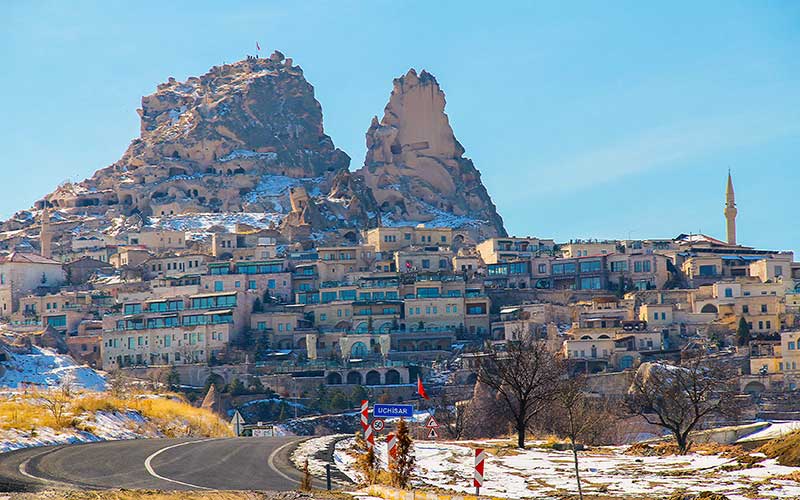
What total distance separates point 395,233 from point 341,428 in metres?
55.2

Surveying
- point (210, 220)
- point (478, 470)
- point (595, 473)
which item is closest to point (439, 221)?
point (210, 220)

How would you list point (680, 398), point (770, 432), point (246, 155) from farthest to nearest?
1. point (246, 155)
2. point (680, 398)
3. point (770, 432)

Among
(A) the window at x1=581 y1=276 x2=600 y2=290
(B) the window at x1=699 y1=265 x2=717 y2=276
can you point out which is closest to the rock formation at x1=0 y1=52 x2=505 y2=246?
(A) the window at x1=581 y1=276 x2=600 y2=290

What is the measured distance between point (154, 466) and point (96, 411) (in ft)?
53.1

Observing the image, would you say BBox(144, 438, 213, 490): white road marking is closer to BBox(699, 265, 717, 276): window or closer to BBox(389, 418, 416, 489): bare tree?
BBox(389, 418, 416, 489): bare tree

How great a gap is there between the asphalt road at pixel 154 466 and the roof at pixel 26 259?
99.1 meters

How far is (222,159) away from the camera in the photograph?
187250 mm

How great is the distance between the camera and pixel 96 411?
175ft

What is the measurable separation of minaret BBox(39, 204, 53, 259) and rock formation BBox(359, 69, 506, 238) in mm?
38351

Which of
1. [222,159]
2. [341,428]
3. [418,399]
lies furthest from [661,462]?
[222,159]

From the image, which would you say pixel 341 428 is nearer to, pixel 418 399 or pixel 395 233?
pixel 418 399

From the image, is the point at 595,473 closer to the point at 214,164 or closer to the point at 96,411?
the point at 96,411

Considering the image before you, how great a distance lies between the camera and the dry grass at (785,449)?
119 ft

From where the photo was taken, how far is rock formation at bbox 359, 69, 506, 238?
181 metres
